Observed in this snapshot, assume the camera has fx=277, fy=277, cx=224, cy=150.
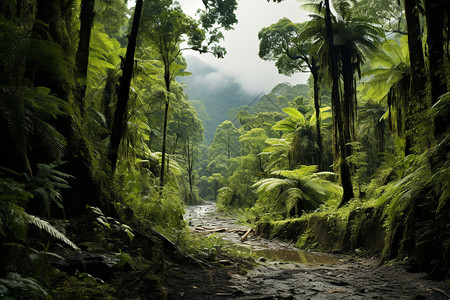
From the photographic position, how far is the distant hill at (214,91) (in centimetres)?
14338

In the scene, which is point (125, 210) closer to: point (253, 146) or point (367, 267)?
point (367, 267)

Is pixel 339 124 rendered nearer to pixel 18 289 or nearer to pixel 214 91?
pixel 18 289

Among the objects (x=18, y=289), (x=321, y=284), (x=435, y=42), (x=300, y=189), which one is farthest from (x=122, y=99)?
(x=300, y=189)

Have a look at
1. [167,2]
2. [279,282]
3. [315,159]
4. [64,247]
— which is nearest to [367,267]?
[279,282]

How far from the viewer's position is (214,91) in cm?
16112

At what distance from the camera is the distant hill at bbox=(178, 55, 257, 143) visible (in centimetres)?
14338

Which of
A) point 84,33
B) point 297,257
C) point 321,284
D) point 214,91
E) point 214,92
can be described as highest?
point 214,91

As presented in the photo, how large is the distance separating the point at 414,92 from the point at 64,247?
17.2 feet

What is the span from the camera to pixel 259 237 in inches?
407

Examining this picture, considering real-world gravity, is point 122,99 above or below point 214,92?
below

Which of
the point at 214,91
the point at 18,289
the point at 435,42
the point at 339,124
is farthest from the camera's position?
the point at 214,91

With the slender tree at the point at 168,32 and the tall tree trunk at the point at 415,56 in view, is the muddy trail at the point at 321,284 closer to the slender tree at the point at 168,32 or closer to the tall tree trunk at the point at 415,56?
the tall tree trunk at the point at 415,56

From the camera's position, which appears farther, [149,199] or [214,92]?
[214,92]

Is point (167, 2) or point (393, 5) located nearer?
point (167, 2)
